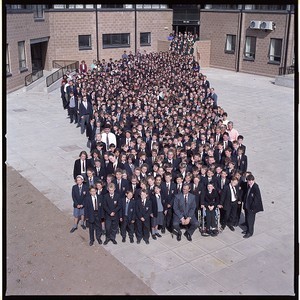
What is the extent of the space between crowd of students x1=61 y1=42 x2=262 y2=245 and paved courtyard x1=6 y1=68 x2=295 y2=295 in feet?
1.68

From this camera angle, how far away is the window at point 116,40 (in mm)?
36125

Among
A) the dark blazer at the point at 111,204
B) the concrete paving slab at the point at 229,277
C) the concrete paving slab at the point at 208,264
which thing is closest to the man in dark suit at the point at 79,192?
the dark blazer at the point at 111,204

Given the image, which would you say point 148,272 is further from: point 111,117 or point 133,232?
point 111,117

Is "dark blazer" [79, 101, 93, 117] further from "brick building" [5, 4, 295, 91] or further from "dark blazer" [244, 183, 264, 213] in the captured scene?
"brick building" [5, 4, 295, 91]

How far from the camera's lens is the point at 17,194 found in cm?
1234

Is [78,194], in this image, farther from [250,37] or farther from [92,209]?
[250,37]

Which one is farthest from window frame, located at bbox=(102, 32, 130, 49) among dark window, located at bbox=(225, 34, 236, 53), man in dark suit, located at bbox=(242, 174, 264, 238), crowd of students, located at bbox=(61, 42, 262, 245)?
man in dark suit, located at bbox=(242, 174, 264, 238)

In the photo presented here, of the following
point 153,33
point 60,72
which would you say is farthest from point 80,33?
point 153,33

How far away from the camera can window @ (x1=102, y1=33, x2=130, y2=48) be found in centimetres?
3612

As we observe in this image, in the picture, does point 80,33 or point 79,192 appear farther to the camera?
point 80,33

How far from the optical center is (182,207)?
9711mm

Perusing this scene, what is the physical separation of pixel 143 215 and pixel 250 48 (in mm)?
28469

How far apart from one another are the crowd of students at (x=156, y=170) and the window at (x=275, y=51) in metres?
17.0

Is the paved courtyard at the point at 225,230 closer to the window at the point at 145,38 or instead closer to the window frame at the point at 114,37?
the window frame at the point at 114,37
